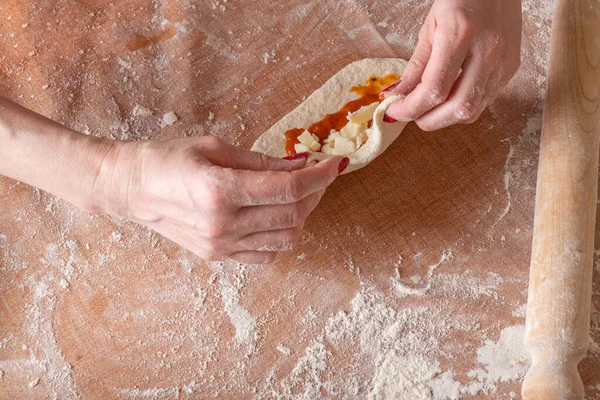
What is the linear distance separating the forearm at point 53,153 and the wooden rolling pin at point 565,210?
1072 millimetres

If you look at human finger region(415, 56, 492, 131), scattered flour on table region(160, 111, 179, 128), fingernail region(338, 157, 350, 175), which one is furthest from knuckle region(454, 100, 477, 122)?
scattered flour on table region(160, 111, 179, 128)

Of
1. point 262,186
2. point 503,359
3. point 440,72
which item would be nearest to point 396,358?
point 503,359

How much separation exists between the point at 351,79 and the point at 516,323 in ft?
2.70

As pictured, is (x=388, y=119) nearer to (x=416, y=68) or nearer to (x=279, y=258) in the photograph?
(x=416, y=68)

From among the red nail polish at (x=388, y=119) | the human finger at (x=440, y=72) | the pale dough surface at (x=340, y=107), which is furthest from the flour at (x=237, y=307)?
the human finger at (x=440, y=72)

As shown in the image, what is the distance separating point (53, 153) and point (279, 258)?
64 cm

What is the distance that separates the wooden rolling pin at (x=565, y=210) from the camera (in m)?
1.37

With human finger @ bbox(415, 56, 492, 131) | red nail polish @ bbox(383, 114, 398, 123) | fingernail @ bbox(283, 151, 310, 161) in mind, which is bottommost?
fingernail @ bbox(283, 151, 310, 161)

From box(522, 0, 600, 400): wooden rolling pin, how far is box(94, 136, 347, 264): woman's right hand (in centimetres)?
56

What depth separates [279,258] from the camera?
5.41 ft

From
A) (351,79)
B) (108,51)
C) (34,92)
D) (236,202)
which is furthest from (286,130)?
(34,92)

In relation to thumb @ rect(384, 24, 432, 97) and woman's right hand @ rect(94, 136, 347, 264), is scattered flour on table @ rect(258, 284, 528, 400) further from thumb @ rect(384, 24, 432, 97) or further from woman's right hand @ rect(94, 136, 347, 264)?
thumb @ rect(384, 24, 432, 97)

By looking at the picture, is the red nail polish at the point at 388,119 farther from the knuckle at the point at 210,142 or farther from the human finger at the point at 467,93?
the knuckle at the point at 210,142

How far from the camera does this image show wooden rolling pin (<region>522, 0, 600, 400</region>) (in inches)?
53.7
